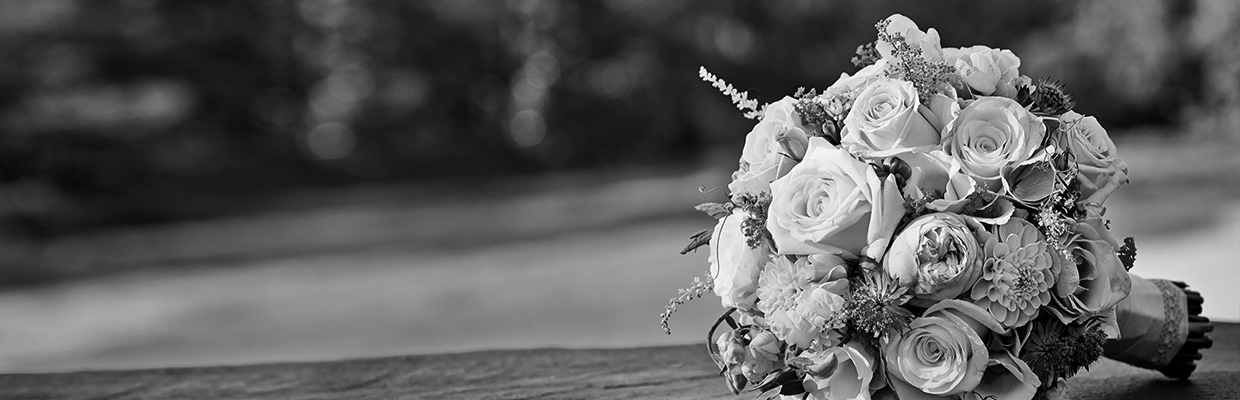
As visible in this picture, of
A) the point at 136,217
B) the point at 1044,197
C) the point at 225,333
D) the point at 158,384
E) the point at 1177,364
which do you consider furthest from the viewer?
the point at 136,217

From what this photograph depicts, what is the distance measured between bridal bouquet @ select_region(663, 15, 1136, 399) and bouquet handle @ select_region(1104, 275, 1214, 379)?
9.8 inches

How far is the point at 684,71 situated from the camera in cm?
793

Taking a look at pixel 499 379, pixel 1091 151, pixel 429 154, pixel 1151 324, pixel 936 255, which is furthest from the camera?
pixel 429 154

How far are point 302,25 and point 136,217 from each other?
69.6 inches

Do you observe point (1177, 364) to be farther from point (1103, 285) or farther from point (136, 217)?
point (136, 217)

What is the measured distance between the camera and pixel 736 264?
0.97 metres

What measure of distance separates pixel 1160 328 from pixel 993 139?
0.46 meters

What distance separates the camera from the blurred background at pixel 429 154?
18.5ft

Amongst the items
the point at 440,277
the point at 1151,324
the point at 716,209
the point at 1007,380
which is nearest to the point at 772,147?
the point at 716,209

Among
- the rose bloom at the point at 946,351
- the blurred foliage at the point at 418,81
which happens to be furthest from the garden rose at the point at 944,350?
the blurred foliage at the point at 418,81

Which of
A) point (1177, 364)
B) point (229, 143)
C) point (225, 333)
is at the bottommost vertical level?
point (1177, 364)

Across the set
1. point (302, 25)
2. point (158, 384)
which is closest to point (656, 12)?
point (302, 25)

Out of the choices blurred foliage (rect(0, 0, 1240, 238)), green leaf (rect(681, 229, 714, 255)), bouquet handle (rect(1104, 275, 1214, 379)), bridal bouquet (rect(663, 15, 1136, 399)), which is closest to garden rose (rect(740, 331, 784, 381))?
bridal bouquet (rect(663, 15, 1136, 399))

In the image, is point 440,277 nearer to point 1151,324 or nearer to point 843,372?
point 1151,324
